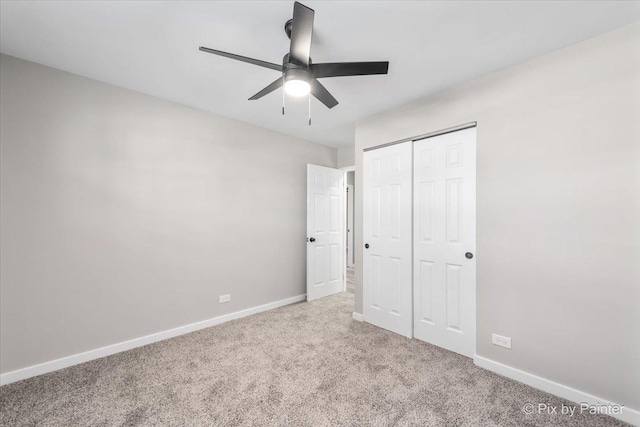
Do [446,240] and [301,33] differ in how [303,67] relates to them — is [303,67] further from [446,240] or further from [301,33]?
[446,240]

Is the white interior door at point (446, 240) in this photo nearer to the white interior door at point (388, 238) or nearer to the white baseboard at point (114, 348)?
the white interior door at point (388, 238)

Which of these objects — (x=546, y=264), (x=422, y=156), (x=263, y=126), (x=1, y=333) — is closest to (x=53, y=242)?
(x=1, y=333)

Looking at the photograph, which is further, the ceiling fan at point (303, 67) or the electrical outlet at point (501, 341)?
the electrical outlet at point (501, 341)

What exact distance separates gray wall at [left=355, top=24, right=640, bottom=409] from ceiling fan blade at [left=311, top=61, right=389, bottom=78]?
1277mm

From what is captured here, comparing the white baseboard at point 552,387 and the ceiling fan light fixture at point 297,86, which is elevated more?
the ceiling fan light fixture at point 297,86

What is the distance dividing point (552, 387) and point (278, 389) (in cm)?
200

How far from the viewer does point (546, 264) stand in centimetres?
204

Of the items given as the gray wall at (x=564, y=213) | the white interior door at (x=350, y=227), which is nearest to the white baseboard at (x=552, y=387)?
the gray wall at (x=564, y=213)

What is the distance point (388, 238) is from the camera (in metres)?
3.13

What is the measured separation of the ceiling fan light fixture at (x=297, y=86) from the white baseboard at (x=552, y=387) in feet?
8.48

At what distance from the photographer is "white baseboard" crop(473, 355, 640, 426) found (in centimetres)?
170

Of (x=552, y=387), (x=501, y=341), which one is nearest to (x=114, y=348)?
(x=501, y=341)

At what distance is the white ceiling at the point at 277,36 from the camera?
1621 millimetres

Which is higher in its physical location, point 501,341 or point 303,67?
A: point 303,67
